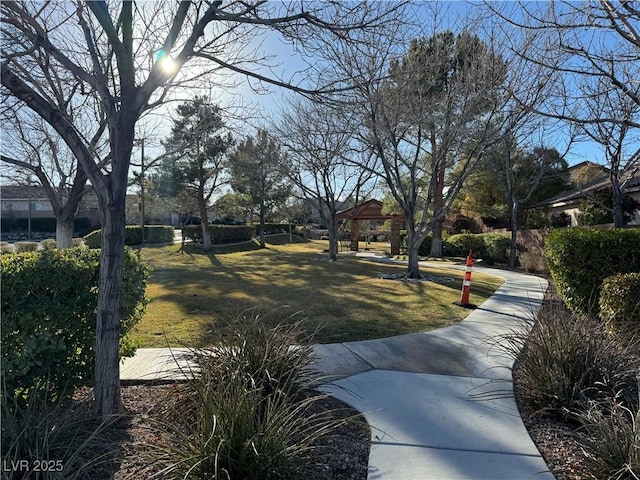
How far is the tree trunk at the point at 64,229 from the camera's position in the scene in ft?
35.7

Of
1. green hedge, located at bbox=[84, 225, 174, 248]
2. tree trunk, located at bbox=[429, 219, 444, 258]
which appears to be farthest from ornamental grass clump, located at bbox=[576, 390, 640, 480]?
green hedge, located at bbox=[84, 225, 174, 248]

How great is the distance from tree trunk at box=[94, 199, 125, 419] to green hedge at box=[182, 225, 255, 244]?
26269 mm

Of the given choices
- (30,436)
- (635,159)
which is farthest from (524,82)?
(30,436)

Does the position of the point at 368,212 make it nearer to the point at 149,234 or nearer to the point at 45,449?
the point at 149,234

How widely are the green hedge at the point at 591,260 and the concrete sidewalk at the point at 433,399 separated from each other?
69.9 inches

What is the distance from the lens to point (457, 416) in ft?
11.9

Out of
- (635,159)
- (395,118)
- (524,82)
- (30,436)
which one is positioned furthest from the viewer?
(635,159)

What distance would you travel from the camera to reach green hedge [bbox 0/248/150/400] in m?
3.13

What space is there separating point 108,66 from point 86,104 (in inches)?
104

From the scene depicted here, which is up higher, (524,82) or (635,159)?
(524,82)

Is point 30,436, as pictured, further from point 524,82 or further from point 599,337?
point 524,82

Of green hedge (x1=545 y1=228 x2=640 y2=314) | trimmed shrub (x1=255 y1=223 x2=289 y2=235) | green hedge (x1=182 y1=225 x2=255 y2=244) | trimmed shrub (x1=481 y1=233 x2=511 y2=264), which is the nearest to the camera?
green hedge (x1=545 y1=228 x2=640 y2=314)

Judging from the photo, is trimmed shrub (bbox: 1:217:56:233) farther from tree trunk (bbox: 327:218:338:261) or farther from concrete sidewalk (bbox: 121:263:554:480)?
concrete sidewalk (bbox: 121:263:554:480)

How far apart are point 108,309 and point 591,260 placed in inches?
309
